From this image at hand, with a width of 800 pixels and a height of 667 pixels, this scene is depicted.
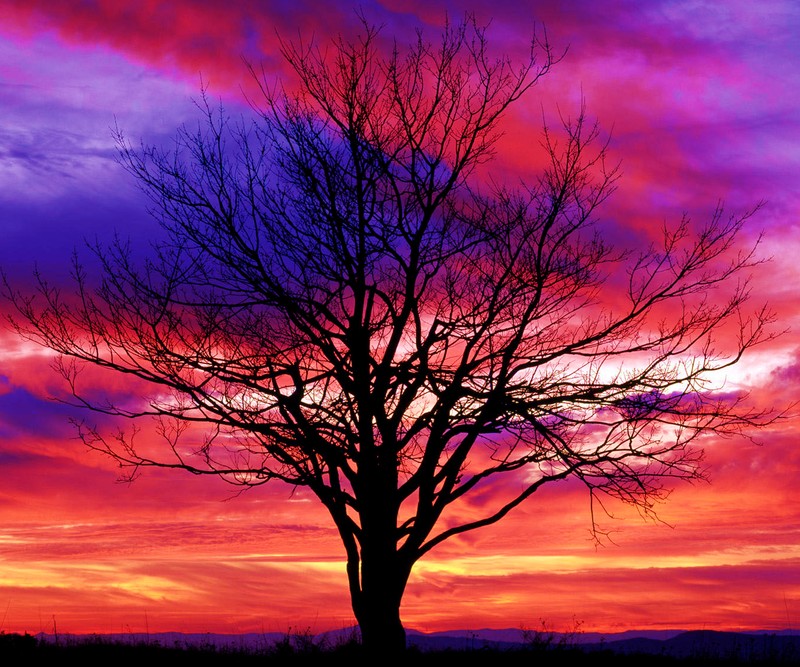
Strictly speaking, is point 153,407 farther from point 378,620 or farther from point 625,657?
point 625,657

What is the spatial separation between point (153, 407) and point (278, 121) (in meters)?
5.24

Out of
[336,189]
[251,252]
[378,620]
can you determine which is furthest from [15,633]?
[336,189]

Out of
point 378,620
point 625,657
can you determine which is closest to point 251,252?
point 378,620

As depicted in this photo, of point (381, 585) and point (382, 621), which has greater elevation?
point (381, 585)

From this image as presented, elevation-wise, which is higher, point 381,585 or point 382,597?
point 381,585

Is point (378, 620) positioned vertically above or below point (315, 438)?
below

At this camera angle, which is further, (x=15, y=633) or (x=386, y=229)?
(x=15, y=633)

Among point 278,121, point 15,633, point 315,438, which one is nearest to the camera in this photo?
point 315,438

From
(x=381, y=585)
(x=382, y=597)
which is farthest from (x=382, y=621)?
(x=381, y=585)

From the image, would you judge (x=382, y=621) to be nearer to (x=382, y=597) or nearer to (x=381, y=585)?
(x=382, y=597)

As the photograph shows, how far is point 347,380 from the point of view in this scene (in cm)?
1387

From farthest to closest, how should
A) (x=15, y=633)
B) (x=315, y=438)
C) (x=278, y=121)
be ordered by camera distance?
(x=15, y=633) < (x=278, y=121) < (x=315, y=438)

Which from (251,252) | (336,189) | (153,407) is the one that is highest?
(336,189)

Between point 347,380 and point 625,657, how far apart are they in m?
7.20
